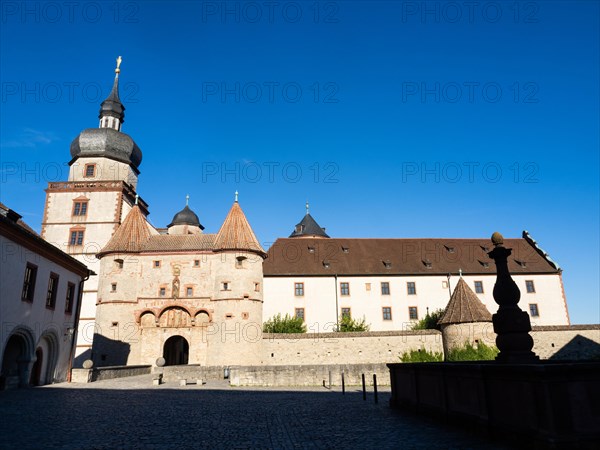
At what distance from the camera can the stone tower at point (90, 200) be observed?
4197 centimetres

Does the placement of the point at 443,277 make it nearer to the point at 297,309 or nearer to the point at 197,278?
the point at 297,309

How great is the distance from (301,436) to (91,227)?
40627 mm

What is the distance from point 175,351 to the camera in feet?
138

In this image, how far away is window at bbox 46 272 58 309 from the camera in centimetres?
2177

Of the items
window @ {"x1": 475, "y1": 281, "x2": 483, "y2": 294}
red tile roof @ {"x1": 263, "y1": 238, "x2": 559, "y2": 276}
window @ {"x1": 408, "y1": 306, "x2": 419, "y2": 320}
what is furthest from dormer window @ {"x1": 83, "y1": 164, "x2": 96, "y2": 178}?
window @ {"x1": 475, "y1": 281, "x2": 483, "y2": 294}

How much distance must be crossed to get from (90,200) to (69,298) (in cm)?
2259

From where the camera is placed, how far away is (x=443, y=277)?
138 feet

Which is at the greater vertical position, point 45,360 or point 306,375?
point 45,360

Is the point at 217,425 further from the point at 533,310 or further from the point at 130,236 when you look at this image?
the point at 533,310

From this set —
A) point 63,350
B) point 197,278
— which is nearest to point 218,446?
point 63,350

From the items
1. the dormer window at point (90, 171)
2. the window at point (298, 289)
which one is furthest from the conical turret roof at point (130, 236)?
the window at point (298, 289)

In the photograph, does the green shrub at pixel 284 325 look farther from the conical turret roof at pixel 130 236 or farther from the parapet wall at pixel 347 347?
the conical turret roof at pixel 130 236

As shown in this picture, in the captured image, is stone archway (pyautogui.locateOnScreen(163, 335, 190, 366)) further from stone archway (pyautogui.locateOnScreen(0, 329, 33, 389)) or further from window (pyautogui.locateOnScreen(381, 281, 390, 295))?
window (pyautogui.locateOnScreen(381, 281, 390, 295))

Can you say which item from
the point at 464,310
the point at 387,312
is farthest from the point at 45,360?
the point at 387,312
